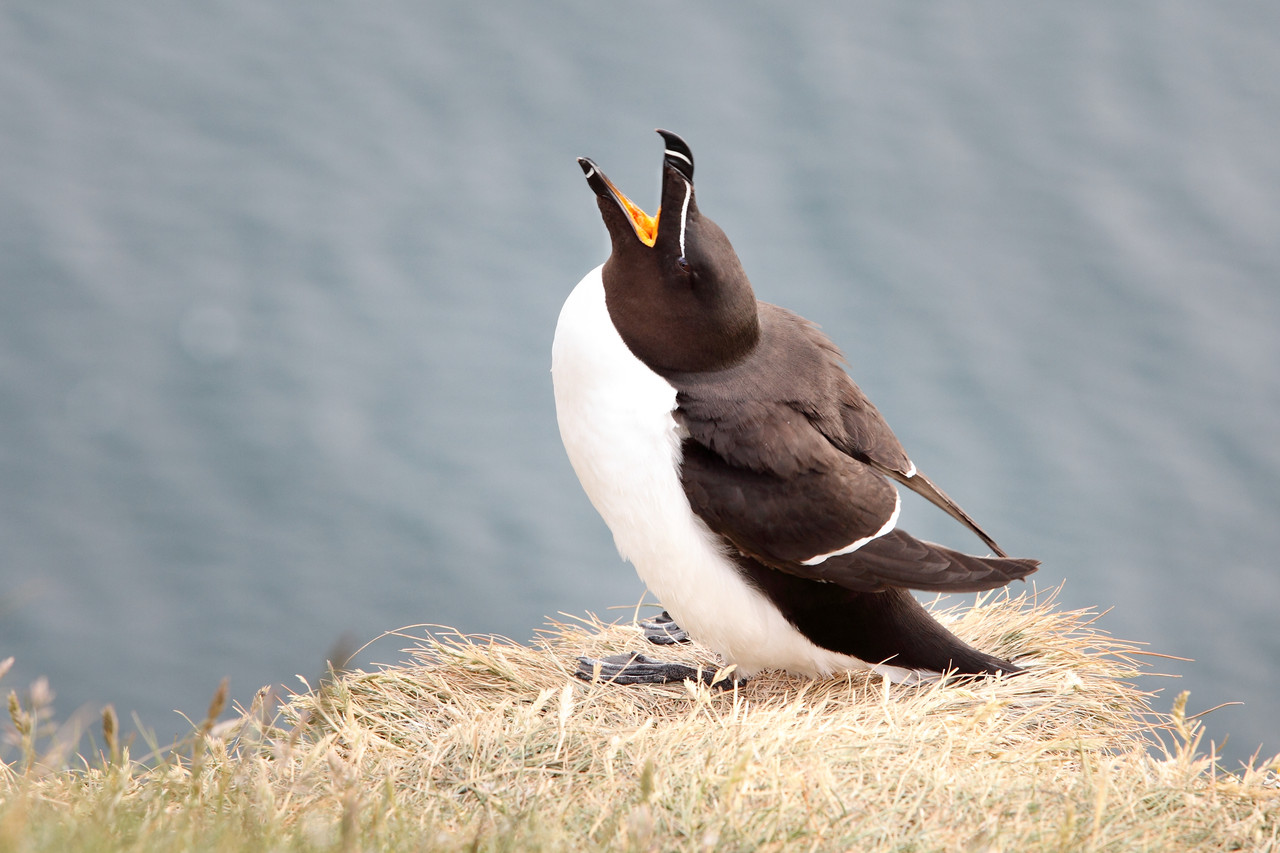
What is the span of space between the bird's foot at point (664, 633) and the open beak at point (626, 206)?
1.36m

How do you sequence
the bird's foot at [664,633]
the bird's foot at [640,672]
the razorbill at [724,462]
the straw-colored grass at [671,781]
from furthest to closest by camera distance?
the bird's foot at [664,633] < the bird's foot at [640,672] < the razorbill at [724,462] < the straw-colored grass at [671,781]

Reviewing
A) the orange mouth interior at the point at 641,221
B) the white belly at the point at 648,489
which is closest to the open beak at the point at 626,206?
the orange mouth interior at the point at 641,221

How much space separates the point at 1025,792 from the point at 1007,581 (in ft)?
2.79

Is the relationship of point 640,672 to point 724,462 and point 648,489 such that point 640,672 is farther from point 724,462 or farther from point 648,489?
point 724,462

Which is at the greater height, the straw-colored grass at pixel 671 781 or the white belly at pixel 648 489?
the white belly at pixel 648 489

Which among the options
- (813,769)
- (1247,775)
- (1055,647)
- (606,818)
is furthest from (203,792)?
(1055,647)

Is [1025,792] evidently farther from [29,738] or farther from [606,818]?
[29,738]

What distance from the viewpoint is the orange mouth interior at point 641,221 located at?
114 inches

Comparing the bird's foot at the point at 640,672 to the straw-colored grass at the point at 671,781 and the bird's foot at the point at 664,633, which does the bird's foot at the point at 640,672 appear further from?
the bird's foot at the point at 664,633

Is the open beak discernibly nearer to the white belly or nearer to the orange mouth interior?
the orange mouth interior

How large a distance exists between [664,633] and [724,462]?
42.5 inches

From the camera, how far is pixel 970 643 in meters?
3.63

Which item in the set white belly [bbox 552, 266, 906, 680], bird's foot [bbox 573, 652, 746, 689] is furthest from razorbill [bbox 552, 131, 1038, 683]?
bird's foot [bbox 573, 652, 746, 689]

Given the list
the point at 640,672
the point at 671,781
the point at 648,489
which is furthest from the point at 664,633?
the point at 671,781
